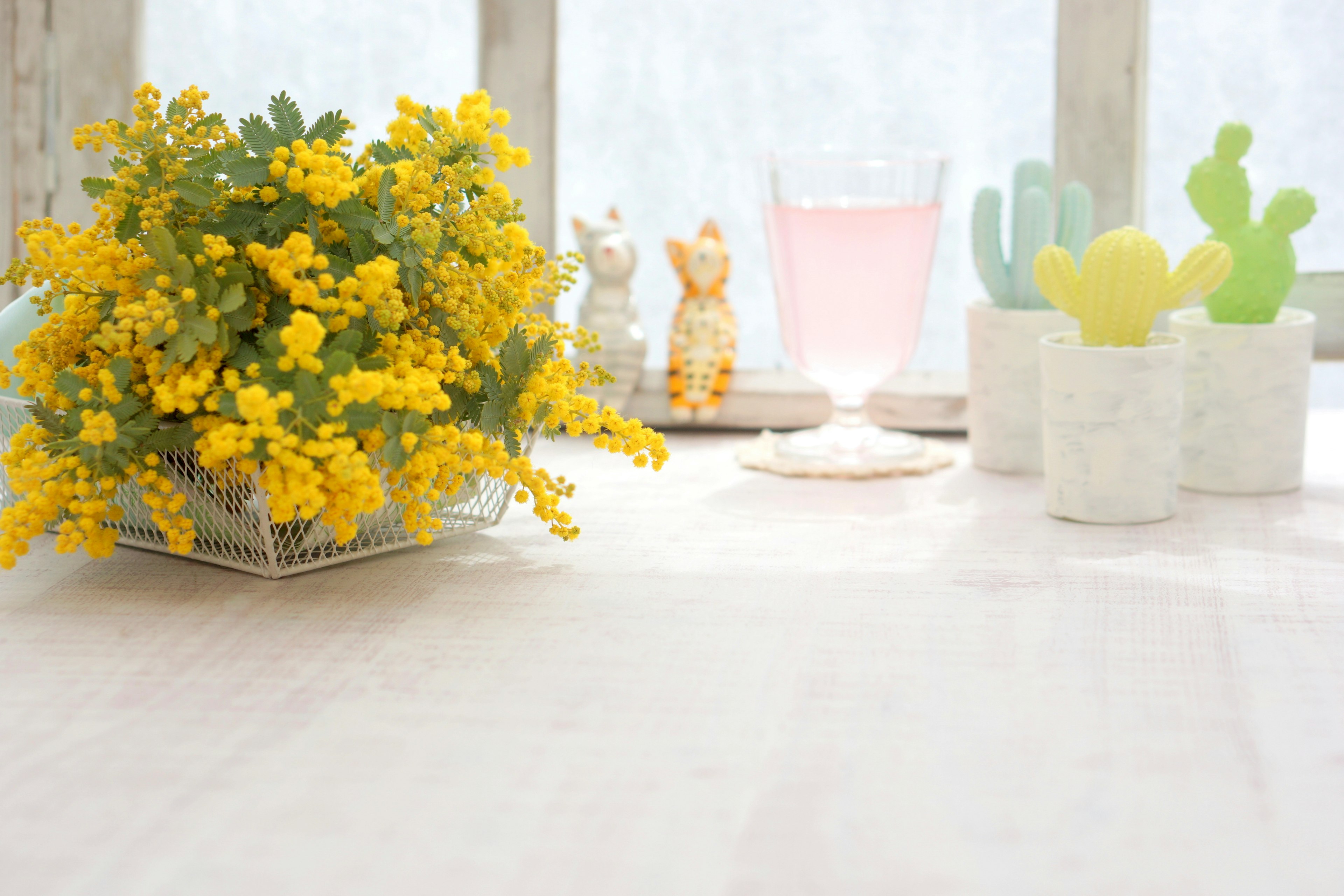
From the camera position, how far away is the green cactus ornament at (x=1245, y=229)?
3.04 feet

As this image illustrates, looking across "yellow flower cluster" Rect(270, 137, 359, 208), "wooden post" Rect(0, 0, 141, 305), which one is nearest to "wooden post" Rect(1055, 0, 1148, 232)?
"yellow flower cluster" Rect(270, 137, 359, 208)

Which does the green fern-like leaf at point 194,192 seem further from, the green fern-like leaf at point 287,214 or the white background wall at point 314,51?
the white background wall at point 314,51

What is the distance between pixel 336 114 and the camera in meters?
0.73

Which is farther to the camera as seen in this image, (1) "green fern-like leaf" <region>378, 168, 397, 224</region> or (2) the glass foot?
(2) the glass foot

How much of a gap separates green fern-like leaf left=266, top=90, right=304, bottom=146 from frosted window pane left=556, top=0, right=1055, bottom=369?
583 millimetres

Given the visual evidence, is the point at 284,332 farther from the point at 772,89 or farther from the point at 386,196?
the point at 772,89

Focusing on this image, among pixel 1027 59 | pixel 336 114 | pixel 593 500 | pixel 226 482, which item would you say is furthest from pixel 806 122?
pixel 226 482

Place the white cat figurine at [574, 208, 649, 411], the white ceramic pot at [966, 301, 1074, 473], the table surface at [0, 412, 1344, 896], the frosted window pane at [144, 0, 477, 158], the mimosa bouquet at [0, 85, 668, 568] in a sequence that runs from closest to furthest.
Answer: the table surface at [0, 412, 1344, 896]
the mimosa bouquet at [0, 85, 668, 568]
the white ceramic pot at [966, 301, 1074, 473]
the white cat figurine at [574, 208, 649, 411]
the frosted window pane at [144, 0, 477, 158]

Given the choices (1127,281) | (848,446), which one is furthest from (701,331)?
(1127,281)

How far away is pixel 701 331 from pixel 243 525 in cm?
54

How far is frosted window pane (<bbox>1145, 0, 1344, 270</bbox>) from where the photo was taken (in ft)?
3.88

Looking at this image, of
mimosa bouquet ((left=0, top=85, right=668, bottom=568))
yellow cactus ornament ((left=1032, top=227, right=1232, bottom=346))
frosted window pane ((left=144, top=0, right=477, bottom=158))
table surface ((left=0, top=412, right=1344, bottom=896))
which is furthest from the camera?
frosted window pane ((left=144, top=0, right=477, bottom=158))

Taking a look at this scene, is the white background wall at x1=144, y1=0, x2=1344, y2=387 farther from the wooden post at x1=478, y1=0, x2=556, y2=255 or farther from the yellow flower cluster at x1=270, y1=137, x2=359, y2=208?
the yellow flower cluster at x1=270, y1=137, x2=359, y2=208

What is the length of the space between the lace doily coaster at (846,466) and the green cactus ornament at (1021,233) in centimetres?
14
